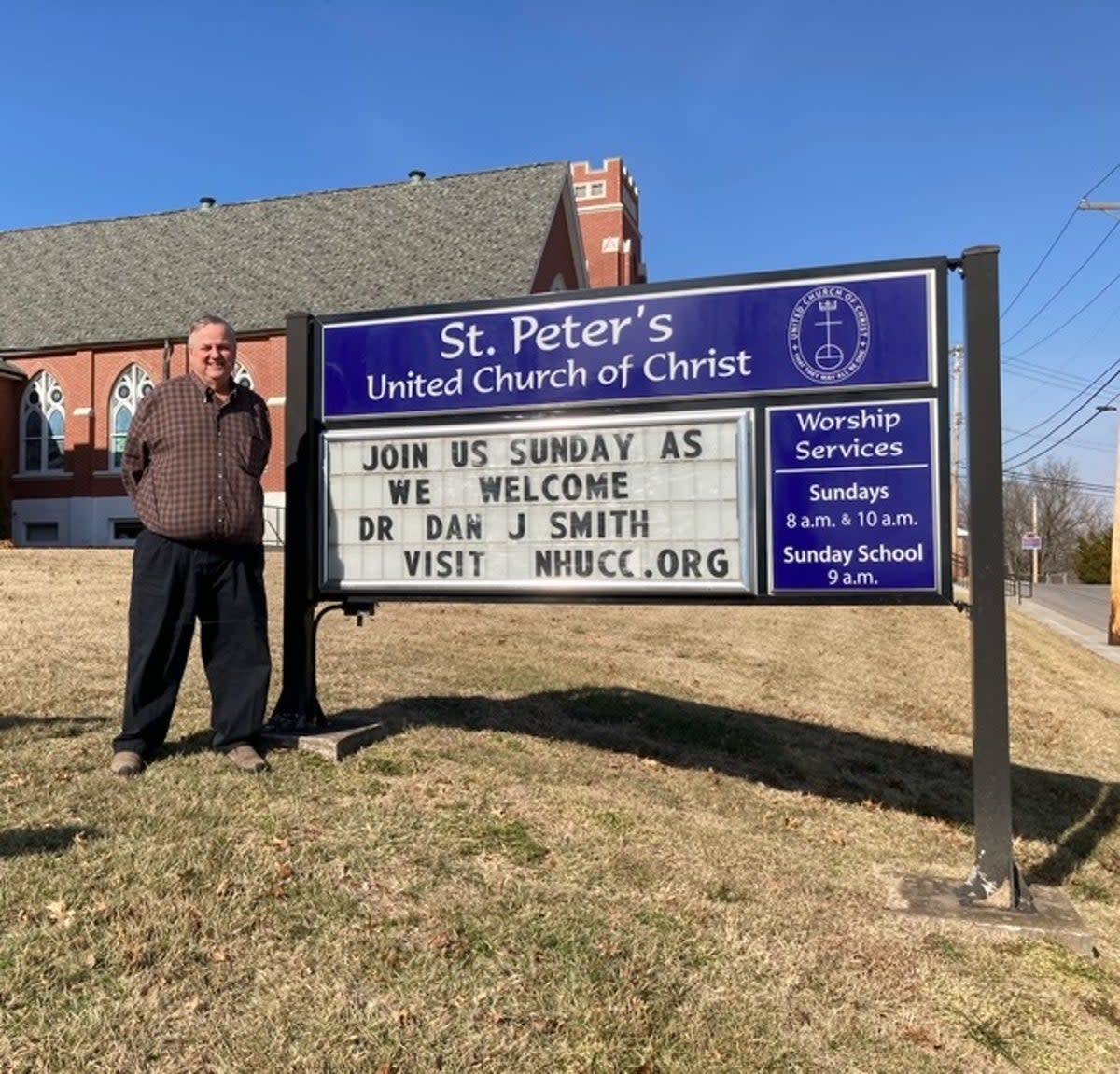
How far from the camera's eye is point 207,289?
99.2 ft

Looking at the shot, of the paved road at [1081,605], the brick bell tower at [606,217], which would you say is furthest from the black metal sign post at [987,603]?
the brick bell tower at [606,217]

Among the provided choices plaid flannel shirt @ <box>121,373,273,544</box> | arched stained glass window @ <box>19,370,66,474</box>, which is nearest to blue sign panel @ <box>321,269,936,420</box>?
plaid flannel shirt @ <box>121,373,273,544</box>

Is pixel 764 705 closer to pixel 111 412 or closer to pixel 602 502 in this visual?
pixel 602 502

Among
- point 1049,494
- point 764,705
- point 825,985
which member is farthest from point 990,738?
point 1049,494

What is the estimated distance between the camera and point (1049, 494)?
98.8 metres

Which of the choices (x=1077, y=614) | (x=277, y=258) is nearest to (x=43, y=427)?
(x=277, y=258)

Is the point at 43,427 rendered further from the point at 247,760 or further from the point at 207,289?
the point at 247,760

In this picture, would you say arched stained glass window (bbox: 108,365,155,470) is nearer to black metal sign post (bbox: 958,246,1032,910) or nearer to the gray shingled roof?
the gray shingled roof

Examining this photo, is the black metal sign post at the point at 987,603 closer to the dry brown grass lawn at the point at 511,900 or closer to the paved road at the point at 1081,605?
the dry brown grass lawn at the point at 511,900

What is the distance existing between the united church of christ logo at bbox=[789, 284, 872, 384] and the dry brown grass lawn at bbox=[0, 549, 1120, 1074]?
2209 millimetres

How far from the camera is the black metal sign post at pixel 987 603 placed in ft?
13.3

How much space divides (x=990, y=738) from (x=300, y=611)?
137 inches

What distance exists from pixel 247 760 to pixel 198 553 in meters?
1.00

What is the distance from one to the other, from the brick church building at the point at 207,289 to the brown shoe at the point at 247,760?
2228 cm
